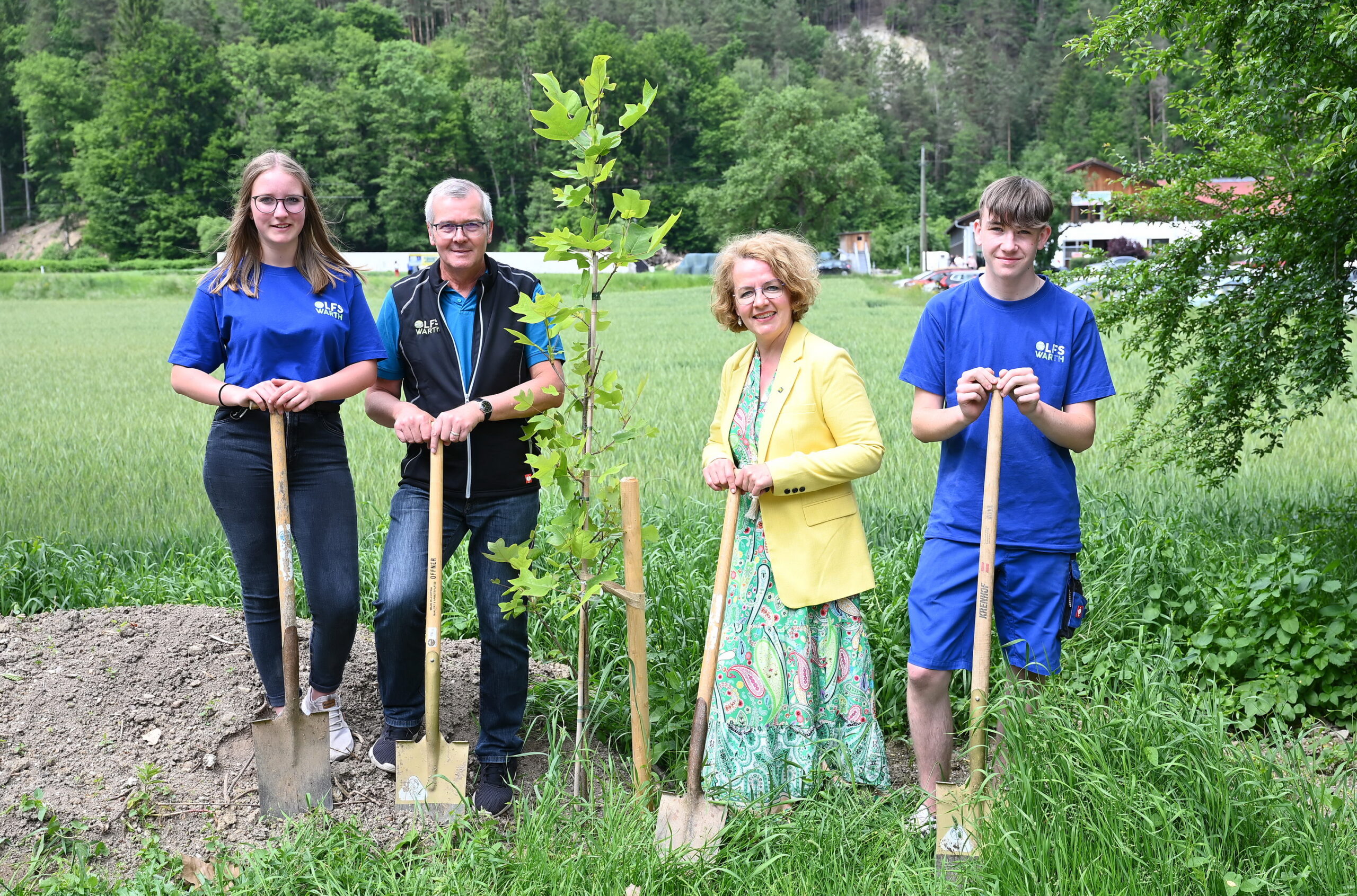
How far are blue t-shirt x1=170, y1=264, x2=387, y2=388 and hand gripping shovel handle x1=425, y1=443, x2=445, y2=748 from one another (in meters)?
0.59

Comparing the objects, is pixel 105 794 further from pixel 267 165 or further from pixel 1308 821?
pixel 1308 821

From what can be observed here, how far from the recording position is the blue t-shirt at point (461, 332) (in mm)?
3596

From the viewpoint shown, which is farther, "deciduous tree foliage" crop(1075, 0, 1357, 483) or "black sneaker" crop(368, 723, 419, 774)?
"deciduous tree foliage" crop(1075, 0, 1357, 483)

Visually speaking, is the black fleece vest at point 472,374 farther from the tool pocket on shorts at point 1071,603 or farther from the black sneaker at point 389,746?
the tool pocket on shorts at point 1071,603

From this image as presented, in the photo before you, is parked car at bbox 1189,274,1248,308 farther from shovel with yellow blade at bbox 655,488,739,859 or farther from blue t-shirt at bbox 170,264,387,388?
blue t-shirt at bbox 170,264,387,388

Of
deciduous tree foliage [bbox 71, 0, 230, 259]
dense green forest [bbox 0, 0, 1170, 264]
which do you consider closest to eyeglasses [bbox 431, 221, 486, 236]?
dense green forest [bbox 0, 0, 1170, 264]

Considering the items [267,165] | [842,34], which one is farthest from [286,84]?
A: [842,34]

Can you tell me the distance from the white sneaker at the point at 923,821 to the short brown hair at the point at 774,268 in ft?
A: 5.17

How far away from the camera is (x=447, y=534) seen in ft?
11.9

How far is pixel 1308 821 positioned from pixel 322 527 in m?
3.09

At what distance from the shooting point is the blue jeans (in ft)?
11.6

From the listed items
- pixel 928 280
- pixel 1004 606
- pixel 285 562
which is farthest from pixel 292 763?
pixel 928 280

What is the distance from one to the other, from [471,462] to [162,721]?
1.54 meters

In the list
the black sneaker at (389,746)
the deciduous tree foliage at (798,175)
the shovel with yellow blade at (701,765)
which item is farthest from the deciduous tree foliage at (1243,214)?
the deciduous tree foliage at (798,175)
